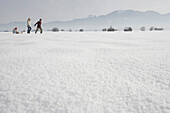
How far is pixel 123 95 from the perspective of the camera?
1431mm

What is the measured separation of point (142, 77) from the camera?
1.76 m

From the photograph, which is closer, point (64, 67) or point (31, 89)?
point (31, 89)

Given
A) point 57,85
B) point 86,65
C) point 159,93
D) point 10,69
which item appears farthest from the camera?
point 86,65

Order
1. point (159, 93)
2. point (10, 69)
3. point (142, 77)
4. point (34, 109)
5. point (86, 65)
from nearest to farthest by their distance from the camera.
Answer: point (34, 109) → point (159, 93) → point (142, 77) → point (10, 69) → point (86, 65)

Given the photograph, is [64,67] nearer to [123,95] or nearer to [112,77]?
[112,77]

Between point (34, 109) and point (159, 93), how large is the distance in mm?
1350

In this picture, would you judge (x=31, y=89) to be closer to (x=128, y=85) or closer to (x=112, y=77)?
(x=112, y=77)

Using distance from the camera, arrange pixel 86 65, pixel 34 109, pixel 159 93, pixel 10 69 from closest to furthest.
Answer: pixel 34 109
pixel 159 93
pixel 10 69
pixel 86 65

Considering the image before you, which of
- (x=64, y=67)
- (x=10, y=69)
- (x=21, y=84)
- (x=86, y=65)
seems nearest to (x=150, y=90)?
(x=86, y=65)

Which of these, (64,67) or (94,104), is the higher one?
(64,67)

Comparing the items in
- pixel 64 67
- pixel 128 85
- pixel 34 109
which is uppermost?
pixel 64 67

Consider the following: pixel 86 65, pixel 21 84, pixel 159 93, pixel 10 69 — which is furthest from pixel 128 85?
pixel 10 69

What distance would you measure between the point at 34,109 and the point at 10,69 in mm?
1087

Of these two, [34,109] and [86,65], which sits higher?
[86,65]
